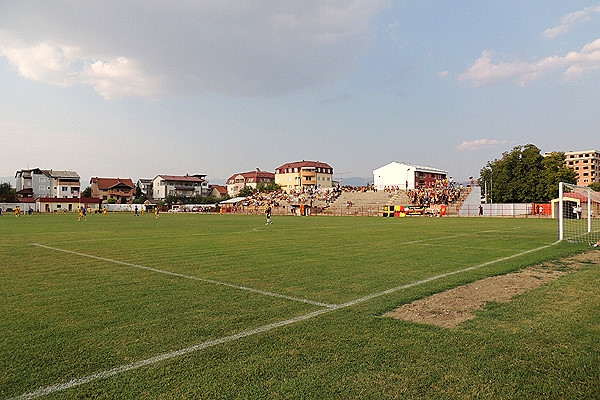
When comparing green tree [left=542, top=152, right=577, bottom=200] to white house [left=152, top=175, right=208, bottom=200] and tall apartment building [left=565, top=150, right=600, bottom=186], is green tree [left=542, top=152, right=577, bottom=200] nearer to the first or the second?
tall apartment building [left=565, top=150, right=600, bottom=186]

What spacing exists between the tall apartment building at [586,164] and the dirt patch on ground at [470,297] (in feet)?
502

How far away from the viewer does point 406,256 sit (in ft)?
36.8

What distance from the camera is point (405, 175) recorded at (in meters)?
90.4

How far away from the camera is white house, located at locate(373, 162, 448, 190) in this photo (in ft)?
289

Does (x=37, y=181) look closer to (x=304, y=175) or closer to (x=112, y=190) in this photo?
(x=112, y=190)

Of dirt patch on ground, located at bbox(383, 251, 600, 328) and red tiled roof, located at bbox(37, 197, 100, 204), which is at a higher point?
red tiled roof, located at bbox(37, 197, 100, 204)

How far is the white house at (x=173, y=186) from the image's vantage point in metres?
117

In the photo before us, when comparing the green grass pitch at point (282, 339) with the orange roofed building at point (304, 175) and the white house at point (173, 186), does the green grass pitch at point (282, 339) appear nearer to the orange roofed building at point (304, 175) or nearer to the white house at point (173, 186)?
the orange roofed building at point (304, 175)

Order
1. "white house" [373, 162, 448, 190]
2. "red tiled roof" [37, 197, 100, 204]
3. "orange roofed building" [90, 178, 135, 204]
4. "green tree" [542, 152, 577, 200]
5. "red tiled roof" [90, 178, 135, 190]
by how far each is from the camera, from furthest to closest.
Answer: "red tiled roof" [90, 178, 135, 190] → "orange roofed building" [90, 178, 135, 204] → "white house" [373, 162, 448, 190] → "red tiled roof" [37, 197, 100, 204] → "green tree" [542, 152, 577, 200]

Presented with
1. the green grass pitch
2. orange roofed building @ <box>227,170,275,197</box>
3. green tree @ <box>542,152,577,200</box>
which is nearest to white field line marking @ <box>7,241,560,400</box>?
the green grass pitch

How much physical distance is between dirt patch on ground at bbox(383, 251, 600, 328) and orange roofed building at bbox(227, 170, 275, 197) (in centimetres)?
12387

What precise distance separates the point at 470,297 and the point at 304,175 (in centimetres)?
11096

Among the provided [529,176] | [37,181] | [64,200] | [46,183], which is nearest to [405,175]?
[529,176]

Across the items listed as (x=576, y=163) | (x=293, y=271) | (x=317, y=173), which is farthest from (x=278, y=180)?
(x=293, y=271)
